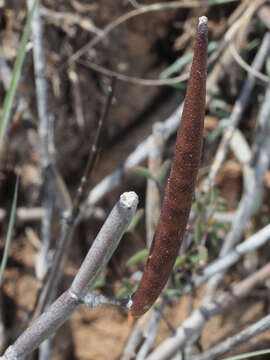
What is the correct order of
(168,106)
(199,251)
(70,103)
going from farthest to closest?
(168,106), (70,103), (199,251)

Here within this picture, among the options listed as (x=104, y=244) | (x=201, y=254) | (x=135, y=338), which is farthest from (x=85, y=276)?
(x=135, y=338)

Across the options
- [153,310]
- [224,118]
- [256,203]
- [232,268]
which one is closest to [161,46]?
[224,118]

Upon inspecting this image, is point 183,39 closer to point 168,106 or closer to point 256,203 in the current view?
point 168,106

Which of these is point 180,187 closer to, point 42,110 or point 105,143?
point 42,110

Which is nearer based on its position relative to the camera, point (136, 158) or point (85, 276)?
point (85, 276)

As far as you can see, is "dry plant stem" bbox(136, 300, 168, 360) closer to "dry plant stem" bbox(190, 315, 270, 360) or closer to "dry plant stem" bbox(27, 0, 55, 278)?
"dry plant stem" bbox(190, 315, 270, 360)

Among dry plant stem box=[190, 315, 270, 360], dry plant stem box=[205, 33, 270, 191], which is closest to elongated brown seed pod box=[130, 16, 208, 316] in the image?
dry plant stem box=[190, 315, 270, 360]
